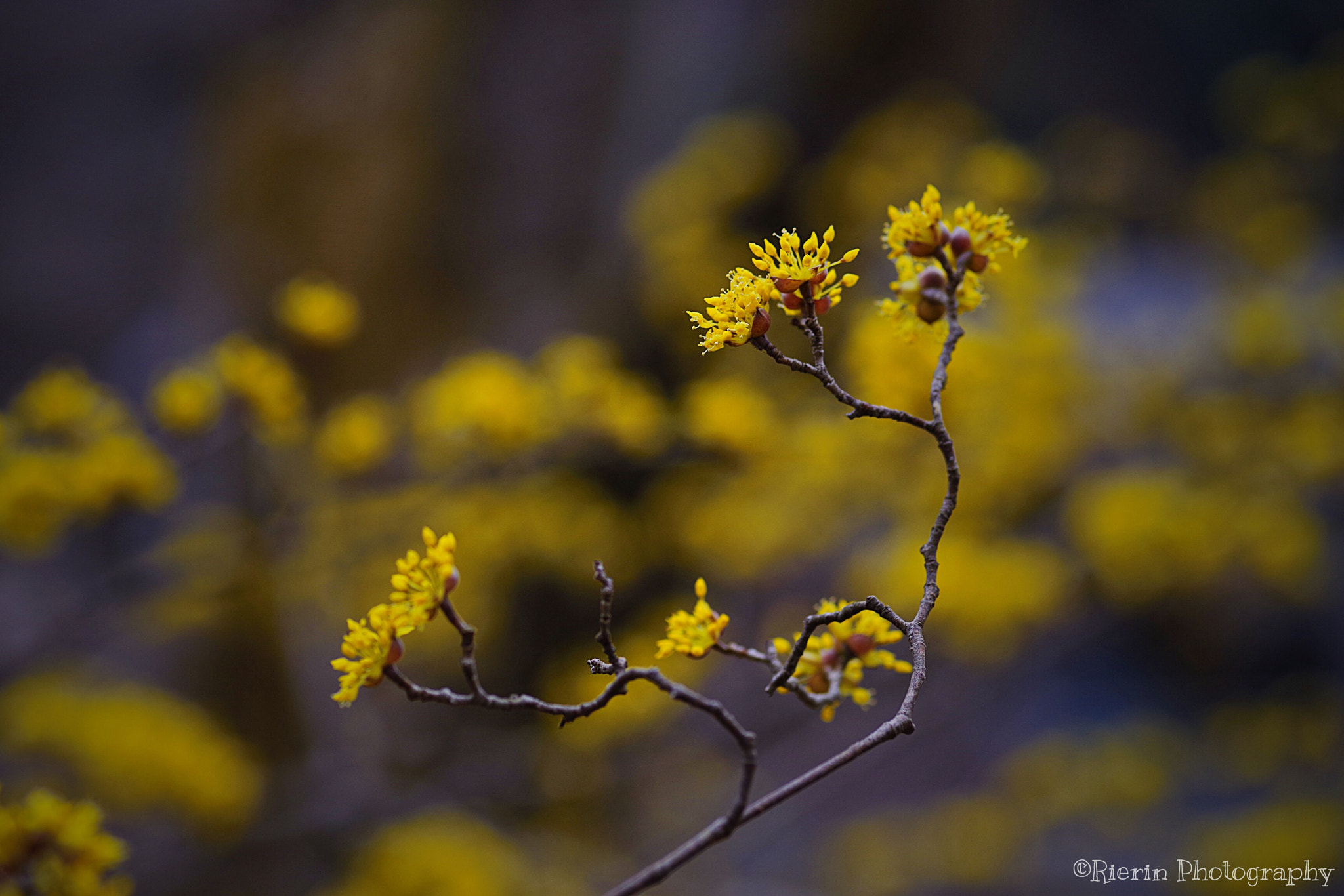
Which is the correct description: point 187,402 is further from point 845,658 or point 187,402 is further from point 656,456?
point 845,658

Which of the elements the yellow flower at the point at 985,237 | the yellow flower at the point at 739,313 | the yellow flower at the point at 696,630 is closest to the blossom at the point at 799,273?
the yellow flower at the point at 739,313

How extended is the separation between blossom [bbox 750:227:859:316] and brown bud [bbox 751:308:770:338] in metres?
0.02

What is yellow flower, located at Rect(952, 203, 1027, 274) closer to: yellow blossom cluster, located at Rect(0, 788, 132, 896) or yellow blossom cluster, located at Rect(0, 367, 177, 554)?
yellow blossom cluster, located at Rect(0, 788, 132, 896)

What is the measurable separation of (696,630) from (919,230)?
46 centimetres

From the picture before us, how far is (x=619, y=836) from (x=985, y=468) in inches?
73.1

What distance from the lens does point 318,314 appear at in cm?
152

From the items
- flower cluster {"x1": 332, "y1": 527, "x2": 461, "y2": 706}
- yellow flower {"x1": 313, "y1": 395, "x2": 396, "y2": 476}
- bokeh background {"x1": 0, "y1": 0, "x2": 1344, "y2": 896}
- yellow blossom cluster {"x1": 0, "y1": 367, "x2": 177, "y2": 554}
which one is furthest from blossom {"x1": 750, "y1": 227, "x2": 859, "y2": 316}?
yellow blossom cluster {"x1": 0, "y1": 367, "x2": 177, "y2": 554}

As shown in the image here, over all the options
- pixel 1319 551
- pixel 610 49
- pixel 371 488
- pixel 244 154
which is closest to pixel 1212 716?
pixel 1319 551

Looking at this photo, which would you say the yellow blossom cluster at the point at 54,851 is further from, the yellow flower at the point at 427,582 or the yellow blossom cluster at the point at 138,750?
the yellow blossom cluster at the point at 138,750

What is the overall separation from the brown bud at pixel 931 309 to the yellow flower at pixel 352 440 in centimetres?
133

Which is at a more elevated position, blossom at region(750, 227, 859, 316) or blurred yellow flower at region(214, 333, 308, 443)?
blurred yellow flower at region(214, 333, 308, 443)

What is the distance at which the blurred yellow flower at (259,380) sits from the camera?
1491mm

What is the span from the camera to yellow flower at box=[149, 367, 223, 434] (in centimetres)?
149

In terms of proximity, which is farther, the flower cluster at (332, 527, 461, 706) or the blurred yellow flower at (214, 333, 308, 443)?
the blurred yellow flower at (214, 333, 308, 443)
